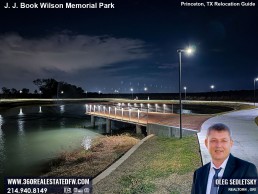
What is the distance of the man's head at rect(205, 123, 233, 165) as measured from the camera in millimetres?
2853

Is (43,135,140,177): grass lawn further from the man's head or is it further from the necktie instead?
the man's head

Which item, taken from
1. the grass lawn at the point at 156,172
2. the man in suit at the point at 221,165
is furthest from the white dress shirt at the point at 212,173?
the grass lawn at the point at 156,172

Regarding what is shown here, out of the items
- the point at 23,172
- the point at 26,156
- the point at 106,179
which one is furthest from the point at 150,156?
the point at 26,156

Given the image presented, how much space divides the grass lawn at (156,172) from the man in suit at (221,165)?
501 cm

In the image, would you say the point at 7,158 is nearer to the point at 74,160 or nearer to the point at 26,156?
the point at 26,156

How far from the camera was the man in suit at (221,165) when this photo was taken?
2865 mm

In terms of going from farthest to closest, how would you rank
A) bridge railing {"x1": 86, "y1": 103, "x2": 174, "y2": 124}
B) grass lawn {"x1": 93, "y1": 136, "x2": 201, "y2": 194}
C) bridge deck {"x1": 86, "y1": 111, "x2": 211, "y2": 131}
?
1. bridge railing {"x1": 86, "y1": 103, "x2": 174, "y2": 124}
2. bridge deck {"x1": 86, "y1": 111, "x2": 211, "y2": 131}
3. grass lawn {"x1": 93, "y1": 136, "x2": 201, "y2": 194}

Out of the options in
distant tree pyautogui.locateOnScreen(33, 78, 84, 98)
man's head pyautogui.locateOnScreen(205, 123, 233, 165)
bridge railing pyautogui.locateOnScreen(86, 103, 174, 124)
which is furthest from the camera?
distant tree pyautogui.locateOnScreen(33, 78, 84, 98)

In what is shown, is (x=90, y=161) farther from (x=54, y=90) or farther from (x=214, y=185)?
(x=54, y=90)

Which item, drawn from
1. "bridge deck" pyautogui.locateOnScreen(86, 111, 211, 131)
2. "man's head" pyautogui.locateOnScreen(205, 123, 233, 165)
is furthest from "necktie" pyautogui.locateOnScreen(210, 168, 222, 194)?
"bridge deck" pyautogui.locateOnScreen(86, 111, 211, 131)

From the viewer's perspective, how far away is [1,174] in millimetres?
16781

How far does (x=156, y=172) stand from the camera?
9.69 m

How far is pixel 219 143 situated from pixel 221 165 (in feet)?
0.95

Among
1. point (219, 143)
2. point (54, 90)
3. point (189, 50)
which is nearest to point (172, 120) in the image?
point (189, 50)
